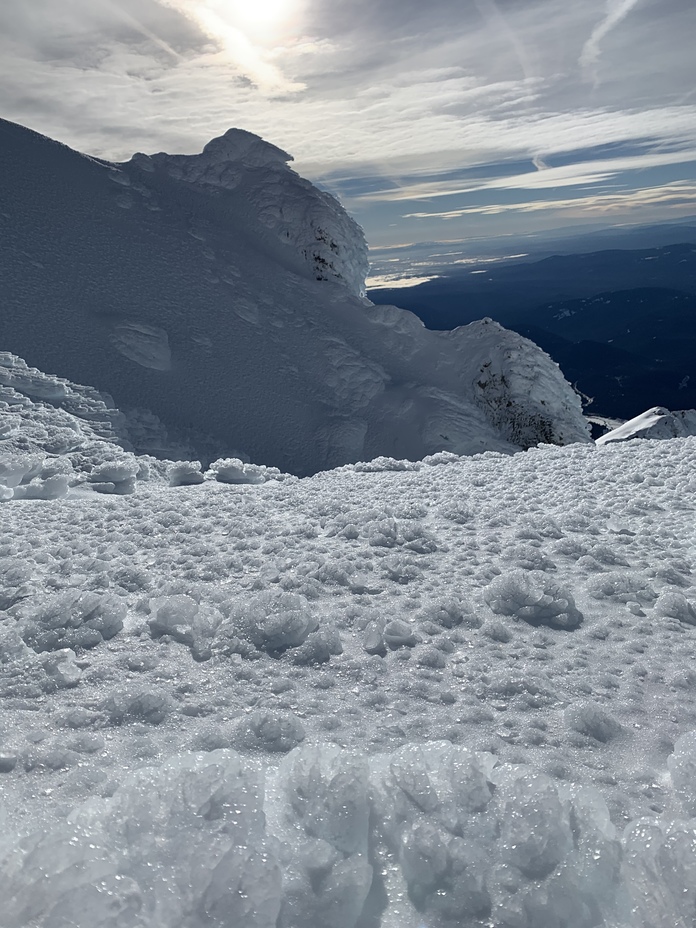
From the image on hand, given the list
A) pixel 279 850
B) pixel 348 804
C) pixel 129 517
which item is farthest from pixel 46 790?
pixel 129 517

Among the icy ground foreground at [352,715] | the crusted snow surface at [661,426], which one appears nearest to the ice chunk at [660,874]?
the icy ground foreground at [352,715]

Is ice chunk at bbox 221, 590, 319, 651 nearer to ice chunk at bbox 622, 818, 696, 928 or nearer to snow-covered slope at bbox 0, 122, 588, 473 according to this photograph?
ice chunk at bbox 622, 818, 696, 928

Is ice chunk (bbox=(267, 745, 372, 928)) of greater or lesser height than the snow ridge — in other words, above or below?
below

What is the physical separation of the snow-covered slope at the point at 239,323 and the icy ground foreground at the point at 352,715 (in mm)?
16404

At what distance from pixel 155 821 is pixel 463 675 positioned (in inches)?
71.6

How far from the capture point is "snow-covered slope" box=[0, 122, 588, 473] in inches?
868

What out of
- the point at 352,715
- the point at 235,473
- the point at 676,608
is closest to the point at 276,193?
the point at 235,473

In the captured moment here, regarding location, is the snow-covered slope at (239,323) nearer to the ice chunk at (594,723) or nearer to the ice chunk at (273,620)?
the ice chunk at (273,620)

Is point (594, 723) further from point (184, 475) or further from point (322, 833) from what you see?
point (184, 475)

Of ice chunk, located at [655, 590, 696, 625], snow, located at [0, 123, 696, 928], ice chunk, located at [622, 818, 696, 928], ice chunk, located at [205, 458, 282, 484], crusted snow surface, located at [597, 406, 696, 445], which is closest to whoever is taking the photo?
ice chunk, located at [622, 818, 696, 928]

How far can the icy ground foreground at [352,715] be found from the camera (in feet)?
7.35

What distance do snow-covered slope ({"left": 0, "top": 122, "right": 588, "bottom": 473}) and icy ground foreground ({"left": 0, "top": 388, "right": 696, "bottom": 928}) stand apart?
16404mm

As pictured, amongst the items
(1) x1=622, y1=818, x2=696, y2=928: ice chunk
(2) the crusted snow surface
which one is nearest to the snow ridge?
(2) the crusted snow surface

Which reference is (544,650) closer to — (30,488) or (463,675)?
(463,675)
